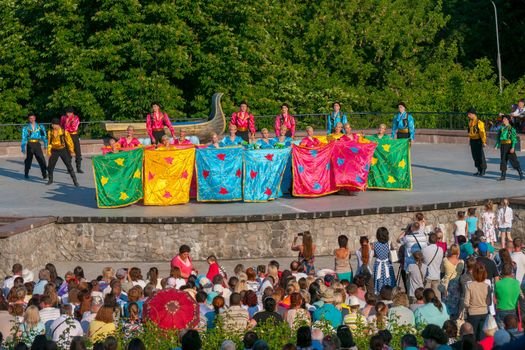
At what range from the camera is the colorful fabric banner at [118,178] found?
2564 centimetres

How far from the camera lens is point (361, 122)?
4206 cm

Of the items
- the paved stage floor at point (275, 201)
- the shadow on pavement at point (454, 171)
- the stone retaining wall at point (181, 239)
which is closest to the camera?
the stone retaining wall at point (181, 239)

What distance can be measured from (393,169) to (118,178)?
5.82m

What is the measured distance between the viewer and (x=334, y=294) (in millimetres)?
15656

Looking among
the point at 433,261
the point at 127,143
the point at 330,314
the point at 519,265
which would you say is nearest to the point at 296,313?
the point at 330,314

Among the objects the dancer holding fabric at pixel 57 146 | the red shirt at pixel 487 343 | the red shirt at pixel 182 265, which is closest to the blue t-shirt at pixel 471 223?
the red shirt at pixel 182 265

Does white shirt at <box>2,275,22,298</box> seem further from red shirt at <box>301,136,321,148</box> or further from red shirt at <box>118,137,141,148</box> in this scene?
red shirt at <box>301,136,321,148</box>

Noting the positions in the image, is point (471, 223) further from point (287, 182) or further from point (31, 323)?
point (31, 323)

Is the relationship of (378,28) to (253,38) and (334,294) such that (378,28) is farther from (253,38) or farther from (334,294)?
(334,294)

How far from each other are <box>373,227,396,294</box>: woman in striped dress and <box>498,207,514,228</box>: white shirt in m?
4.93

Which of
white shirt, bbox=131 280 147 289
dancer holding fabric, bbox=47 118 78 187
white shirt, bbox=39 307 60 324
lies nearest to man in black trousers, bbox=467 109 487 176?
dancer holding fabric, bbox=47 118 78 187

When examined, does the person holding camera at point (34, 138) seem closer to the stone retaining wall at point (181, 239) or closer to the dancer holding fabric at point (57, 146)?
the dancer holding fabric at point (57, 146)

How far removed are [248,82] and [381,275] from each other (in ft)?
82.2

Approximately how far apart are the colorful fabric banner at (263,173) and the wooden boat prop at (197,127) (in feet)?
23.9
